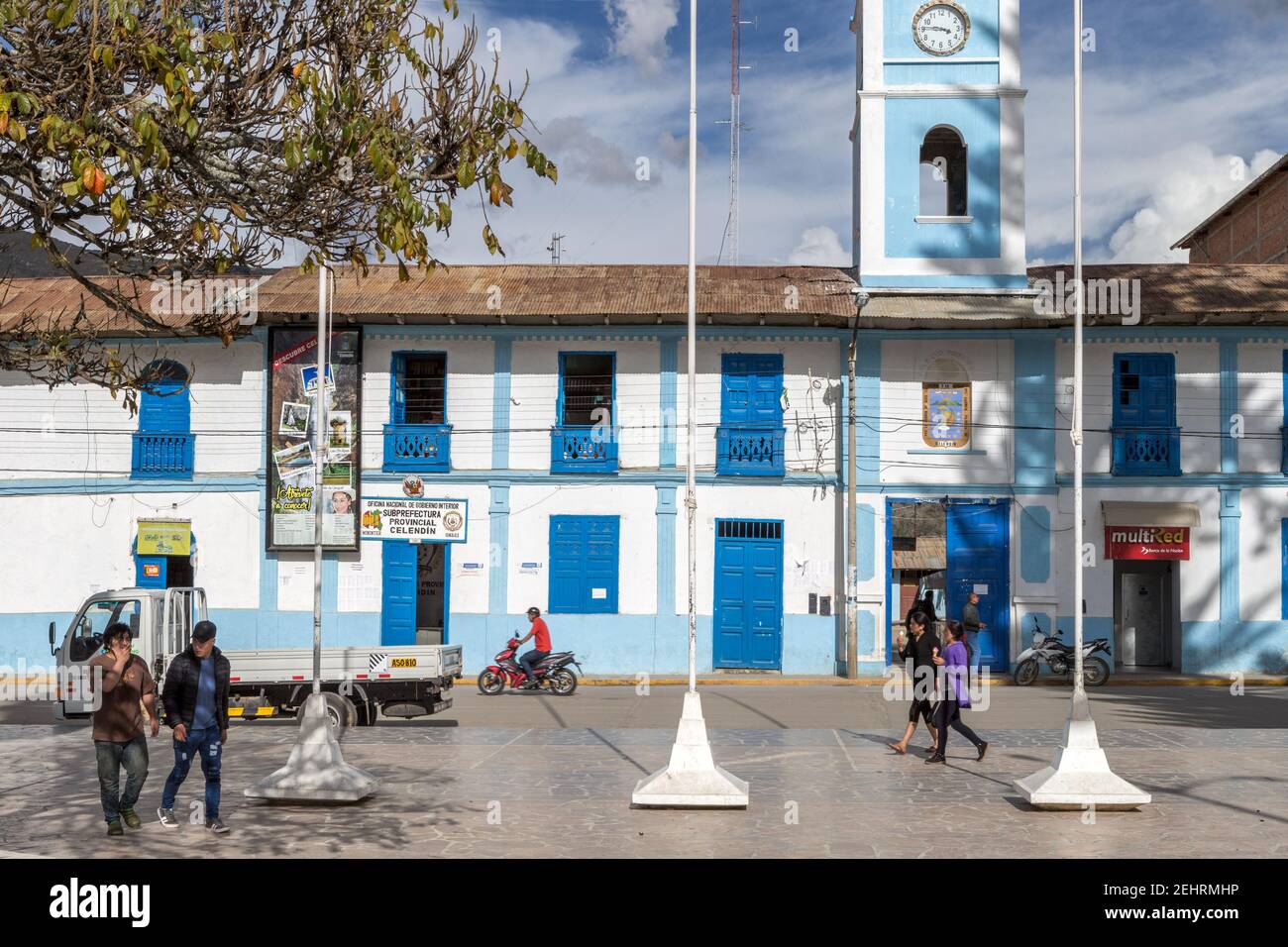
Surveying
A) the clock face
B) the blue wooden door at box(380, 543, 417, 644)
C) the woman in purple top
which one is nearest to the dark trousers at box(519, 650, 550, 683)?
the blue wooden door at box(380, 543, 417, 644)

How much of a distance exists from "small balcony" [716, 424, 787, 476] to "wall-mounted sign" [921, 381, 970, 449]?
282cm

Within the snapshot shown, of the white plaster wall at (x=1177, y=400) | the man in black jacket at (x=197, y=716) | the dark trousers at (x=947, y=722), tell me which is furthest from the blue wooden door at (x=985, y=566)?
the man in black jacket at (x=197, y=716)

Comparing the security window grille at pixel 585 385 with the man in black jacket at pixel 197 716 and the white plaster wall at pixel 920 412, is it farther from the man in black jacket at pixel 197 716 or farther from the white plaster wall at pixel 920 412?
the man in black jacket at pixel 197 716

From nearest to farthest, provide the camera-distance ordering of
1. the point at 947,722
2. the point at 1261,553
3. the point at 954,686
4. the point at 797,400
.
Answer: the point at 954,686 → the point at 947,722 → the point at 1261,553 → the point at 797,400

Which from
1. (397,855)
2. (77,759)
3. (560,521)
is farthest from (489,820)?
(560,521)

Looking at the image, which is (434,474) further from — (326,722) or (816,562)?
(326,722)

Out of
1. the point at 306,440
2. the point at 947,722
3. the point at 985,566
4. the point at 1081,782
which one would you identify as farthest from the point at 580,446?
the point at 1081,782

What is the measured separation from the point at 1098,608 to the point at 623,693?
9.47 metres

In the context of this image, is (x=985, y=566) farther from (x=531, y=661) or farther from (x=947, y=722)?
(x=947, y=722)

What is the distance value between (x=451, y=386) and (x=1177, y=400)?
14.3m

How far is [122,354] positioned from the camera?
25.8 m

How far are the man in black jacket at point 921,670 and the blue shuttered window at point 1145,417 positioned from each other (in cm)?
1172

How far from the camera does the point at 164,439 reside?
25812mm

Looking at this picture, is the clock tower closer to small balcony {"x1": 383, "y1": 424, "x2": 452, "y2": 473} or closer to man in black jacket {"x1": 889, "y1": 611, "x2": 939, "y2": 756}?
small balcony {"x1": 383, "y1": 424, "x2": 452, "y2": 473}
